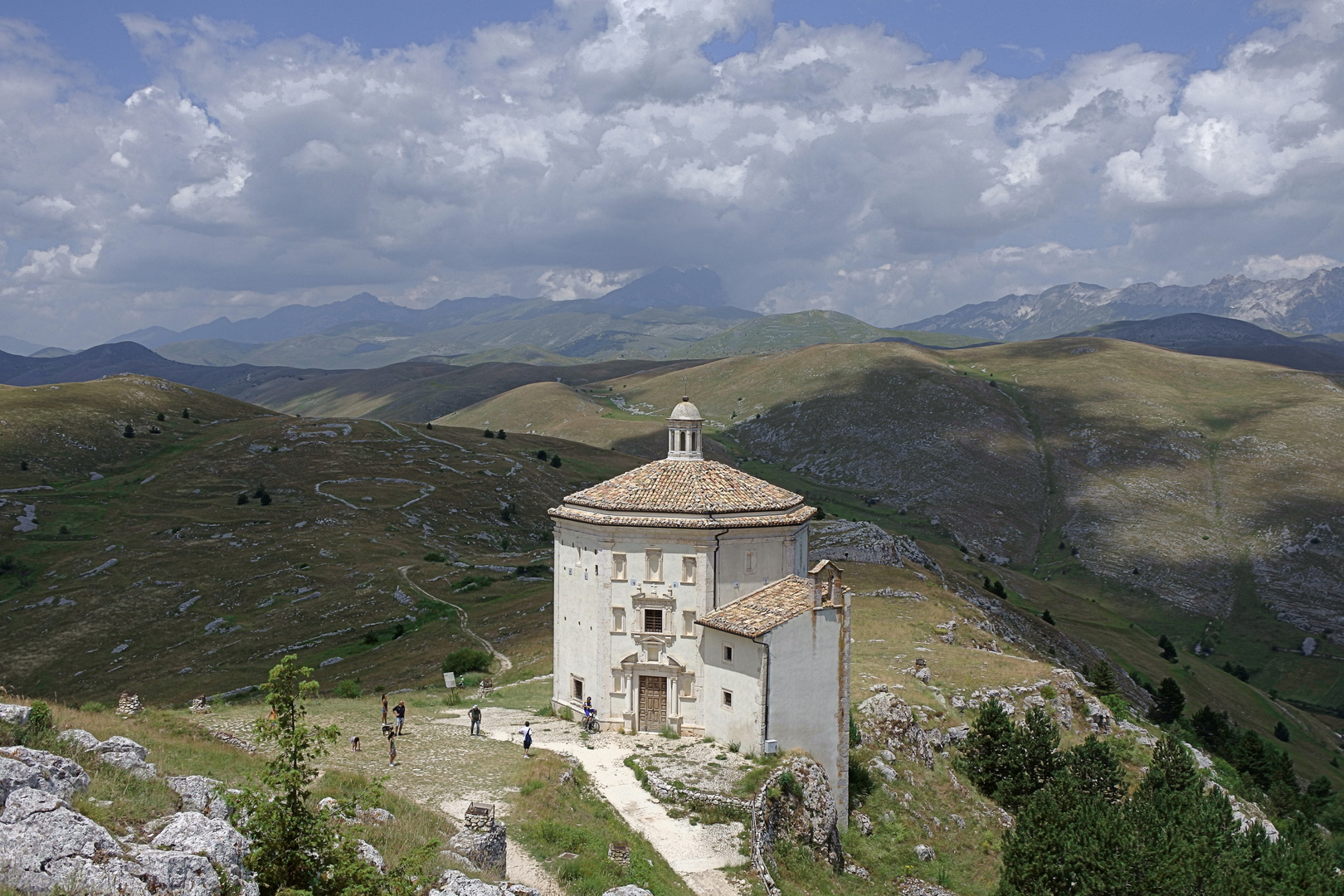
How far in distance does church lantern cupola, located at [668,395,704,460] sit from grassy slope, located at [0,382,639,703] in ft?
66.5

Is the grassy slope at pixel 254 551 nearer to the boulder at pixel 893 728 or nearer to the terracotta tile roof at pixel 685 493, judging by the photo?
the terracotta tile roof at pixel 685 493

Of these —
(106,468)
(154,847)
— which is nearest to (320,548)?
(106,468)

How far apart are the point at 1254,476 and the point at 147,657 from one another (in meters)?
201

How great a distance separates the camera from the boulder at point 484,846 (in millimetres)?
22109

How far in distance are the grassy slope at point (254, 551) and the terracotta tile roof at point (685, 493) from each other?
19.1 m

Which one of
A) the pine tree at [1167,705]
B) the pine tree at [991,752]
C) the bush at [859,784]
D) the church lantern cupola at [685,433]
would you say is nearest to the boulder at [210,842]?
the bush at [859,784]

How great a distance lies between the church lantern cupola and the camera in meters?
44.6

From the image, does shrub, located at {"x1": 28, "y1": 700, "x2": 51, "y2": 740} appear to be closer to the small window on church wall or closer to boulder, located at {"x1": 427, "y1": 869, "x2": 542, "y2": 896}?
boulder, located at {"x1": 427, "y1": 869, "x2": 542, "y2": 896}

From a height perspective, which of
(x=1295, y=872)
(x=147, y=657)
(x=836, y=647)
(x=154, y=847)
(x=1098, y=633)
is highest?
(x=154, y=847)

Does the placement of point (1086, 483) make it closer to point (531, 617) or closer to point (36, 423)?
point (531, 617)

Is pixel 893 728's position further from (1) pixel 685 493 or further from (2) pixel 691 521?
(1) pixel 685 493

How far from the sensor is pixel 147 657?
74.2 m

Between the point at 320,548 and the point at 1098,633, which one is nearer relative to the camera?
the point at 320,548

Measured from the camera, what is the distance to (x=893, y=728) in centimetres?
4375
